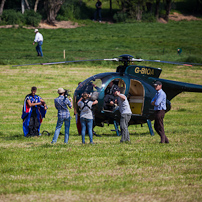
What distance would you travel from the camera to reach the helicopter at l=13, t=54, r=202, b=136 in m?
14.4

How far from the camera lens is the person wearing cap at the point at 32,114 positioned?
1502 centimetres

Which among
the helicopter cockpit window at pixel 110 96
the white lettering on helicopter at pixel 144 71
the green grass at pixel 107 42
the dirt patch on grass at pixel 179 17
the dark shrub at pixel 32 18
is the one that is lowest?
the green grass at pixel 107 42

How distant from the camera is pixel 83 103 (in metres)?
12.6

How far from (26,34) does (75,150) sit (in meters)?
36.3

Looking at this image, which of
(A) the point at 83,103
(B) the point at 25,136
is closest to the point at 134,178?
(A) the point at 83,103

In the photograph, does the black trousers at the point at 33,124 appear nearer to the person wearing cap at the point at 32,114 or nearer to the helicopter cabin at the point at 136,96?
the person wearing cap at the point at 32,114

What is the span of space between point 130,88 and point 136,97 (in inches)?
16.6

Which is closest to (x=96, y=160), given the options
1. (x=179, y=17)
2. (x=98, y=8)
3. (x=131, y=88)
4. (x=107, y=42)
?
(x=131, y=88)

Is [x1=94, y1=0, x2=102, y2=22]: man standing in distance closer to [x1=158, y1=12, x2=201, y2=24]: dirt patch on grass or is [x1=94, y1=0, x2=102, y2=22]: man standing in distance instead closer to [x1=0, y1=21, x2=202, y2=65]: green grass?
[x1=0, y1=21, x2=202, y2=65]: green grass

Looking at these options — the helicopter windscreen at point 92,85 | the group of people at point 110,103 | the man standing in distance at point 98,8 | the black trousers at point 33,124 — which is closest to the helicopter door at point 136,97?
the group of people at point 110,103

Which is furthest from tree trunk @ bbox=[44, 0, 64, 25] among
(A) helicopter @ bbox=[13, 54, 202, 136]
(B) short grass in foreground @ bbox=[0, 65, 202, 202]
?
(A) helicopter @ bbox=[13, 54, 202, 136]

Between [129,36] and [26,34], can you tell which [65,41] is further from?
[129,36]

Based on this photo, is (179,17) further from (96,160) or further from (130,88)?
(96,160)

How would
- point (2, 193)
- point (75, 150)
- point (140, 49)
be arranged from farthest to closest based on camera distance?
point (140, 49), point (75, 150), point (2, 193)
